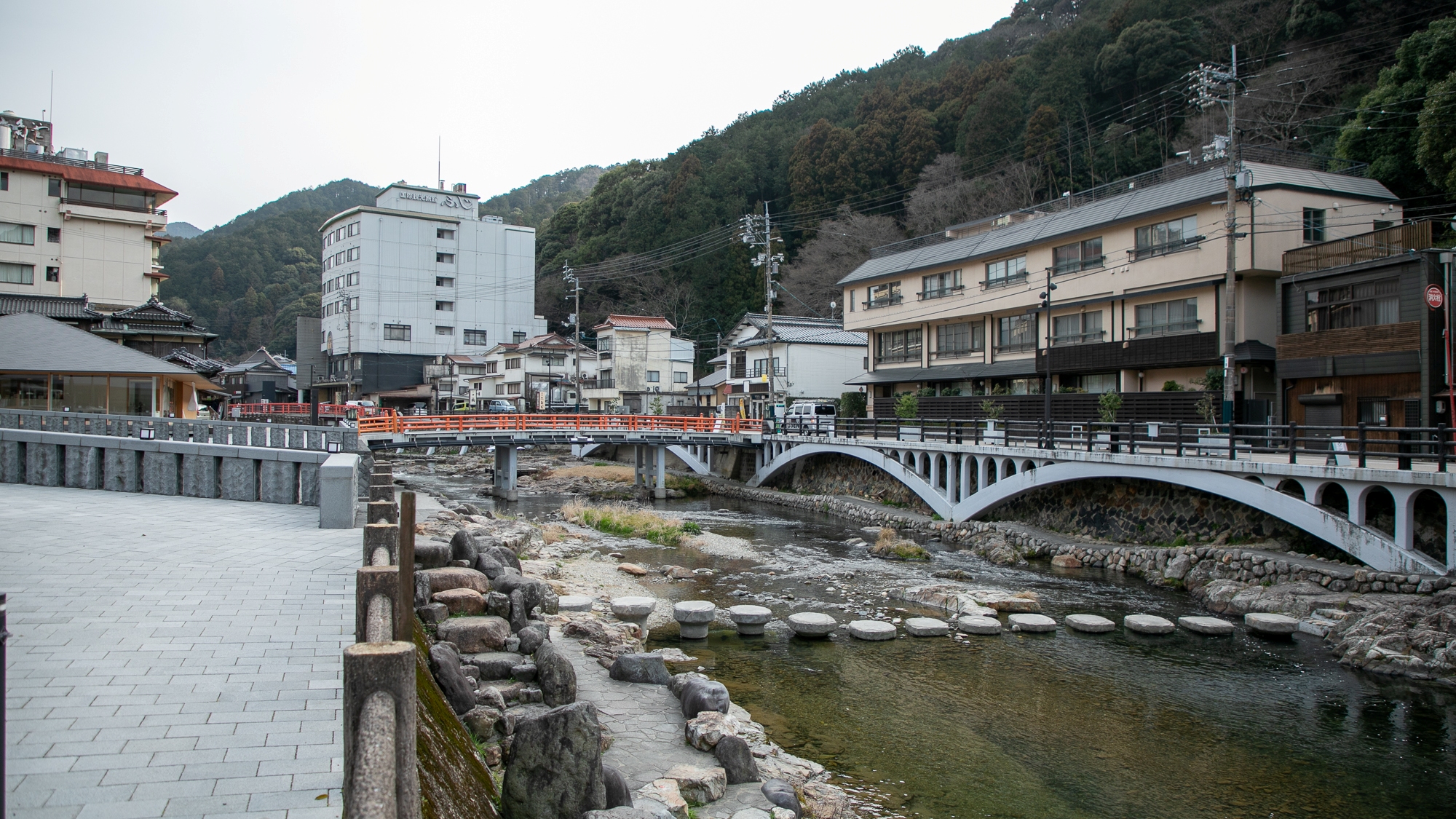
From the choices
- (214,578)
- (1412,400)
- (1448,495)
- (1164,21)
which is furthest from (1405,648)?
(1164,21)

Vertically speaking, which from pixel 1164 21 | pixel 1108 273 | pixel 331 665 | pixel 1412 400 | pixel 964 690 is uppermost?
pixel 1164 21

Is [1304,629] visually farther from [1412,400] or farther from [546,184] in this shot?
[546,184]

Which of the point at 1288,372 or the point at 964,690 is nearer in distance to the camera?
the point at 964,690

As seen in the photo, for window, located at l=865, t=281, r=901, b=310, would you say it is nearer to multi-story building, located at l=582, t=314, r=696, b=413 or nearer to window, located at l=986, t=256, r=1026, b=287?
window, located at l=986, t=256, r=1026, b=287

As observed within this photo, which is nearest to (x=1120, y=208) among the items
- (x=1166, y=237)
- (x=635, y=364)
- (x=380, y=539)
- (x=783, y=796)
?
(x=1166, y=237)

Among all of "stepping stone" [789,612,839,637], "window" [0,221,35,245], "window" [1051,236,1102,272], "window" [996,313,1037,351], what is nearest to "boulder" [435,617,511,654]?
"stepping stone" [789,612,839,637]

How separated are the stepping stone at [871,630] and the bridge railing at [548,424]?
80.8ft

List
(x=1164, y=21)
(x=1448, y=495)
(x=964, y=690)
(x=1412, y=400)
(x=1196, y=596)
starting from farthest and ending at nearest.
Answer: (x=1164, y=21) < (x=1412, y=400) < (x=1196, y=596) < (x=1448, y=495) < (x=964, y=690)

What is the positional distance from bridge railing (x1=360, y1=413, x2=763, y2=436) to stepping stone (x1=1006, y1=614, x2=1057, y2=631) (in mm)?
24688

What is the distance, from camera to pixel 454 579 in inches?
433

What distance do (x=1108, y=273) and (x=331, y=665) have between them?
103 feet

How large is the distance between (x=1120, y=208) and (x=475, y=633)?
2984cm

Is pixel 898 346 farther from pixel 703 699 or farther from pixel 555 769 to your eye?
pixel 555 769

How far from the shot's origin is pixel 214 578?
849cm
